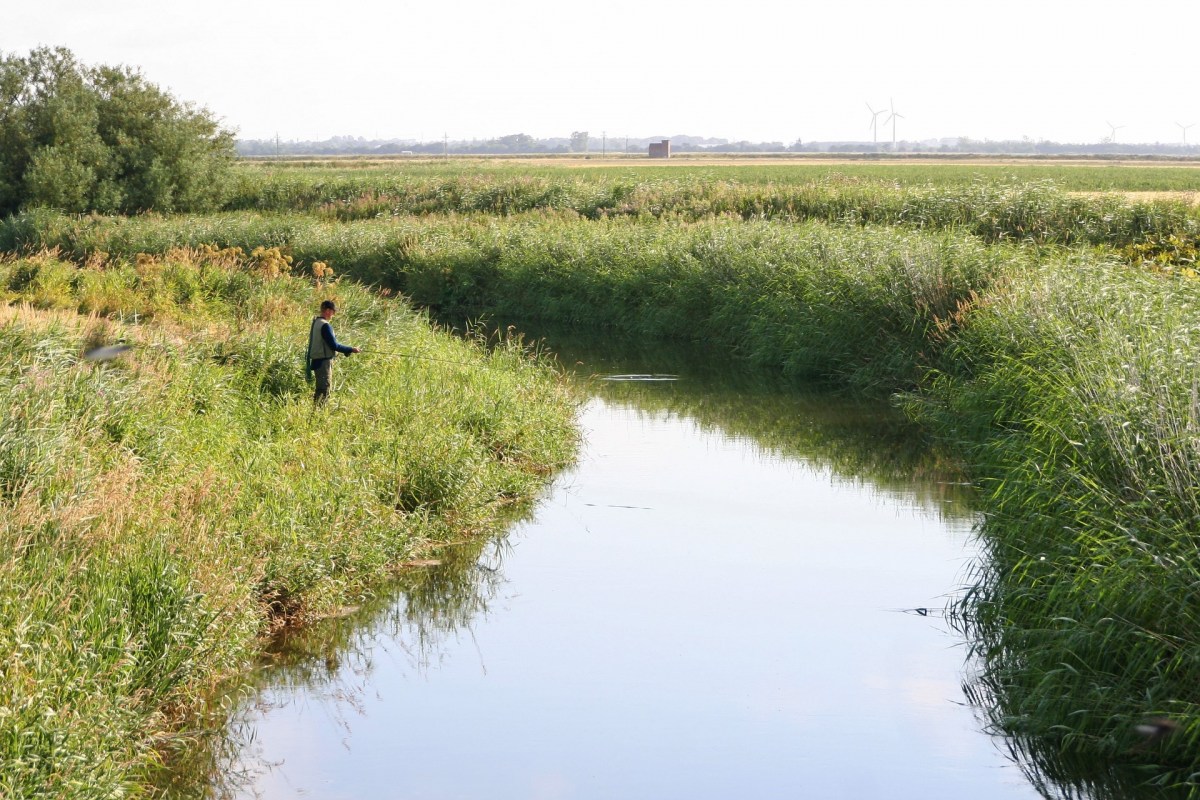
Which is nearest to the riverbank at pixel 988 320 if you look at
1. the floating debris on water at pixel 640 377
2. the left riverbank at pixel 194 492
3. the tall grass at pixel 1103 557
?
the tall grass at pixel 1103 557

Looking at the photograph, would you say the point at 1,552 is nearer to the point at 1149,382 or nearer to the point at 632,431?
the point at 1149,382

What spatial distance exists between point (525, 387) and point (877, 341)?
7115 mm

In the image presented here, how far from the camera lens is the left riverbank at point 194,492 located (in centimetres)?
745

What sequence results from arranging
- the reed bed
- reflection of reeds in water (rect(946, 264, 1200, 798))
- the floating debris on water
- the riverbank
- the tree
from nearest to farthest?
reflection of reeds in water (rect(946, 264, 1200, 798))
the riverbank
the reed bed
the floating debris on water
the tree

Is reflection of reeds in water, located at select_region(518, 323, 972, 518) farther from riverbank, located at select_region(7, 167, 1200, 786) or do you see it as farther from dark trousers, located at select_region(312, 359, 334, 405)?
dark trousers, located at select_region(312, 359, 334, 405)

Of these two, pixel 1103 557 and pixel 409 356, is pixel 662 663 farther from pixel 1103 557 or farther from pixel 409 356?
pixel 409 356

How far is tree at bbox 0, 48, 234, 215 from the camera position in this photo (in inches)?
1741

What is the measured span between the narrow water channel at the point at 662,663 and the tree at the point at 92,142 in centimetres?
3364

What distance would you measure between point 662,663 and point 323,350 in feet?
21.9

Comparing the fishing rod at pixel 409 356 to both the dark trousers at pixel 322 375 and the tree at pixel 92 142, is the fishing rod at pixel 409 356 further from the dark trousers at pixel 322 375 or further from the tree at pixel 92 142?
the tree at pixel 92 142

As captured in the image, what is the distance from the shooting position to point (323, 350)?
1522 centimetres

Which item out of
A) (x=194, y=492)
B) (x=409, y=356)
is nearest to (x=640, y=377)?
(x=409, y=356)

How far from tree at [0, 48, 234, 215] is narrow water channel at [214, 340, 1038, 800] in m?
33.6

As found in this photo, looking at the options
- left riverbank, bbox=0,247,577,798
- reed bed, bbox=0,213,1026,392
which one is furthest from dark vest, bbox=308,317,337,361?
reed bed, bbox=0,213,1026,392
